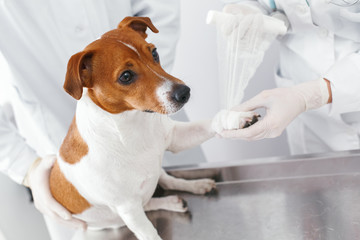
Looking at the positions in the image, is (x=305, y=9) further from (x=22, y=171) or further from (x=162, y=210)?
(x=22, y=171)

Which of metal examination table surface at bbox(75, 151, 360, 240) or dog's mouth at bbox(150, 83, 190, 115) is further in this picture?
metal examination table surface at bbox(75, 151, 360, 240)

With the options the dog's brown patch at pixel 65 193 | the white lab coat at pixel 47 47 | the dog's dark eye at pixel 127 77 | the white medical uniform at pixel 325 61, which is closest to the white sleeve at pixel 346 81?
the white medical uniform at pixel 325 61

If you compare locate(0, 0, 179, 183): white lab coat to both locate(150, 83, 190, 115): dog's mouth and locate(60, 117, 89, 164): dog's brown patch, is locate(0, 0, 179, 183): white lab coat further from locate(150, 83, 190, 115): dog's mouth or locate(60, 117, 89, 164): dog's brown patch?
locate(150, 83, 190, 115): dog's mouth

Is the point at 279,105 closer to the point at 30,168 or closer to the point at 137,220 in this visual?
the point at 137,220

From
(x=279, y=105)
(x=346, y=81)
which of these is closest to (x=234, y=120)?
(x=279, y=105)

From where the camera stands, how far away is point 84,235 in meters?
1.22

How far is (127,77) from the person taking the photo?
32.8 inches

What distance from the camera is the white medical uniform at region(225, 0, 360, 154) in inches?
46.1

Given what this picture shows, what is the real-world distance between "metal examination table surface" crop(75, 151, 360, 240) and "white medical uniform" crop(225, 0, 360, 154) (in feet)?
0.70

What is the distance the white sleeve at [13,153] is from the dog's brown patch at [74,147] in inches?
13.5

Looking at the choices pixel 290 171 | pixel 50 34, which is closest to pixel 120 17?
pixel 50 34

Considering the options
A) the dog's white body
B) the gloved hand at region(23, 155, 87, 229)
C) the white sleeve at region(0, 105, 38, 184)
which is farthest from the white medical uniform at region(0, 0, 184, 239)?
the dog's white body

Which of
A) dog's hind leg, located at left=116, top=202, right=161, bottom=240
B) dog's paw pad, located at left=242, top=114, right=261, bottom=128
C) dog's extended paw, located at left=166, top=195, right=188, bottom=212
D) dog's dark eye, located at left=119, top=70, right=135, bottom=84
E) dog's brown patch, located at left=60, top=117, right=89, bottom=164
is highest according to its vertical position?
dog's dark eye, located at left=119, top=70, right=135, bottom=84

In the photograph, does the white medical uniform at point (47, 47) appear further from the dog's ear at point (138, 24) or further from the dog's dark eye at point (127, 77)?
the dog's dark eye at point (127, 77)
